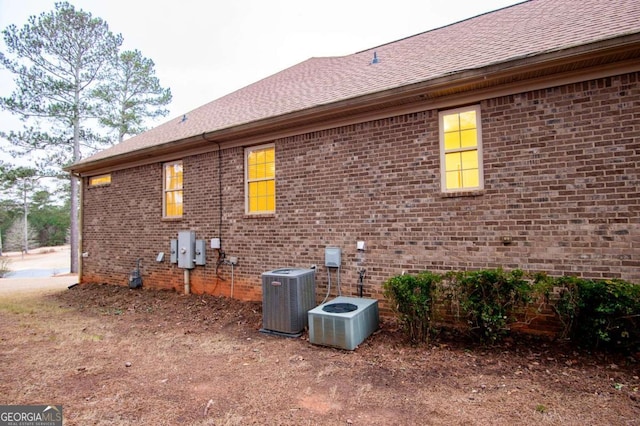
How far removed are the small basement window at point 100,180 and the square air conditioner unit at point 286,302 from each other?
7.51 metres

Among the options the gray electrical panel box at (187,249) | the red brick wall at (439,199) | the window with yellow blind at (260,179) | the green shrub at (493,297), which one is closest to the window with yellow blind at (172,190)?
the red brick wall at (439,199)

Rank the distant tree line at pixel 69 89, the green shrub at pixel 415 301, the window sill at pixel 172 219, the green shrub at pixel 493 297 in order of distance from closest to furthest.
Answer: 1. the green shrub at pixel 493 297
2. the green shrub at pixel 415 301
3. the window sill at pixel 172 219
4. the distant tree line at pixel 69 89

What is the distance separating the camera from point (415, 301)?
13.9 feet

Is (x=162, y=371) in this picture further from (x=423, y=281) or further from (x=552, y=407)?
(x=552, y=407)

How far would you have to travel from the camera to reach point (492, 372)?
354 cm

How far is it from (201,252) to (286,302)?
3.36 metres

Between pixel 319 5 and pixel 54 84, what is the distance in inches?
520

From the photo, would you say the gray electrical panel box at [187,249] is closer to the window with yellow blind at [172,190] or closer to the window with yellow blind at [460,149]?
the window with yellow blind at [172,190]

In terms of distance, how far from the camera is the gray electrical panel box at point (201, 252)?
25.0 feet

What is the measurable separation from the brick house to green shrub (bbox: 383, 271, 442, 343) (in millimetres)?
780

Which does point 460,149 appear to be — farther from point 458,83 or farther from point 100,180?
point 100,180

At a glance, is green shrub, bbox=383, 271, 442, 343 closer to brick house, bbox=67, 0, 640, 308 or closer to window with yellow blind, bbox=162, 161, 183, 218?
brick house, bbox=67, 0, 640, 308

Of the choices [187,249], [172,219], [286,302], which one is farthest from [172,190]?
[286,302]

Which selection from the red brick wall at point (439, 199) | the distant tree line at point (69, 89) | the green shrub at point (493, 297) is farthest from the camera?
the distant tree line at point (69, 89)
